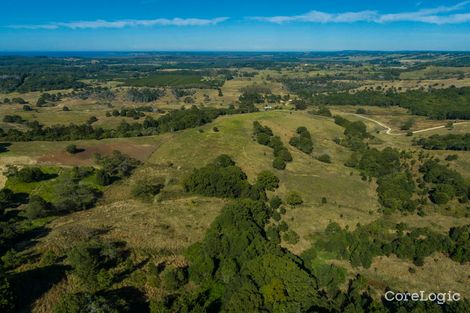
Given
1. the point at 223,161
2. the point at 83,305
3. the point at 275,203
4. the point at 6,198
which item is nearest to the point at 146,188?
the point at 223,161

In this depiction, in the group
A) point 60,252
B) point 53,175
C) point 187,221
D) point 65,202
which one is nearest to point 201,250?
point 187,221

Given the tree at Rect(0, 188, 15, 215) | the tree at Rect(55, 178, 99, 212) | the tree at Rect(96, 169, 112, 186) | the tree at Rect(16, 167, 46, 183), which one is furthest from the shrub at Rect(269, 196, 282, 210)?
the tree at Rect(0, 188, 15, 215)

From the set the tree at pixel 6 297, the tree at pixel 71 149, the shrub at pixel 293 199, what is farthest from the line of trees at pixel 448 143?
the tree at pixel 6 297

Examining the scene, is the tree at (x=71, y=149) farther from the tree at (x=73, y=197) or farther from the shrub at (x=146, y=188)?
the tree at (x=73, y=197)

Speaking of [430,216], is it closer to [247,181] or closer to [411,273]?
[411,273]

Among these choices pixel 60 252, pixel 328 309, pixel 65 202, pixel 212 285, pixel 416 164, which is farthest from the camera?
pixel 416 164

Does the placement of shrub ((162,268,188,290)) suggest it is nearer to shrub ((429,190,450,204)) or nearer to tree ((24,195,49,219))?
tree ((24,195,49,219))

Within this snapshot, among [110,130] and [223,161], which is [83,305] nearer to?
[223,161]
